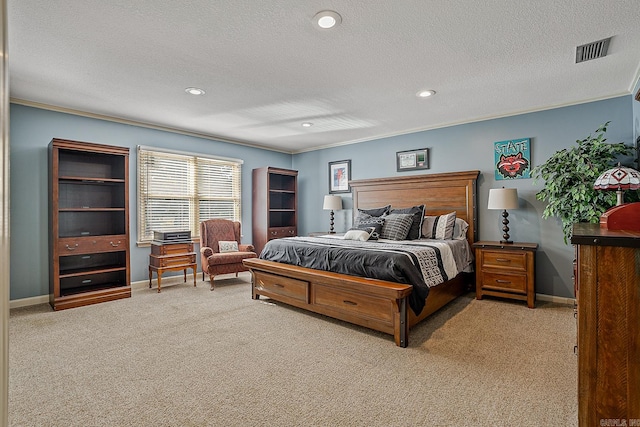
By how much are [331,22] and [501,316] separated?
3275 mm

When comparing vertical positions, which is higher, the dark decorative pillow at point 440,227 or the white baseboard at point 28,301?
the dark decorative pillow at point 440,227

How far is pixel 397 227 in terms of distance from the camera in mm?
4305

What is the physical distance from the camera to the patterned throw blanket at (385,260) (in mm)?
2863

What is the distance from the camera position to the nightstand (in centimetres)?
368

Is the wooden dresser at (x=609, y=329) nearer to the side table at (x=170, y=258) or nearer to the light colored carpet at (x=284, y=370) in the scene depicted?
the light colored carpet at (x=284, y=370)

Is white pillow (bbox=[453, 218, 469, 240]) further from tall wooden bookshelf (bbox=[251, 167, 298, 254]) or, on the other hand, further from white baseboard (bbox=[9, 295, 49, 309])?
white baseboard (bbox=[9, 295, 49, 309])

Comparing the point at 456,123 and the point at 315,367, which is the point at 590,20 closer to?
the point at 456,123

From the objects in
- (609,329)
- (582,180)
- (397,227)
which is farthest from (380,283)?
(582,180)

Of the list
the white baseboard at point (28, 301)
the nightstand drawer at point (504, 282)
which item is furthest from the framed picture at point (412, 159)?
the white baseboard at point (28, 301)

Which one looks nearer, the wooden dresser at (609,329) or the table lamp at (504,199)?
the wooden dresser at (609,329)

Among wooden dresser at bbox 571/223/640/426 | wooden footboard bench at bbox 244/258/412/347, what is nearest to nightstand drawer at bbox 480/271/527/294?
wooden footboard bench at bbox 244/258/412/347

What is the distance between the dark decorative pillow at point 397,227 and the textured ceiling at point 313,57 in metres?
1.44

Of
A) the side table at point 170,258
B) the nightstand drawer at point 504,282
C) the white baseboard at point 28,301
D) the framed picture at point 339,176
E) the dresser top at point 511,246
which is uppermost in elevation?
the framed picture at point 339,176

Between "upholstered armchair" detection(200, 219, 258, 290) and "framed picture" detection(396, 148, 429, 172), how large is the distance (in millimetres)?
2856
